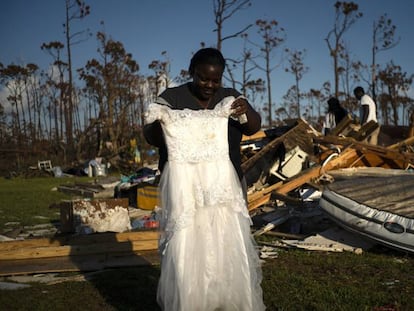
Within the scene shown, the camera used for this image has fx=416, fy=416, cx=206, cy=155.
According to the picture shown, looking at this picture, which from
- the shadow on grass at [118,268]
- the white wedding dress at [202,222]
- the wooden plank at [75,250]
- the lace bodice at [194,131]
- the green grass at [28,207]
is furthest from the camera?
the green grass at [28,207]

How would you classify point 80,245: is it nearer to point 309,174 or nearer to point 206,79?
point 206,79

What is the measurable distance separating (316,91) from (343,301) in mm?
41318

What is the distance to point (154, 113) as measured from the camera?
2.69 meters

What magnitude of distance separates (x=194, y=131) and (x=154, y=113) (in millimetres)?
292

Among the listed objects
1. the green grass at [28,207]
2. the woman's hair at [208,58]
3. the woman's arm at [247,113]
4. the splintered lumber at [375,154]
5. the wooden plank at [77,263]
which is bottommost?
the green grass at [28,207]

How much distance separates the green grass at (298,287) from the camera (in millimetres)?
3611

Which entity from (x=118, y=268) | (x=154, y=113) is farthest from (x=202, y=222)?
(x=118, y=268)

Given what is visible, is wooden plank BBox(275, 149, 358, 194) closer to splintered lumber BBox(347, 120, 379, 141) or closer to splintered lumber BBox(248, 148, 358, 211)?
splintered lumber BBox(248, 148, 358, 211)

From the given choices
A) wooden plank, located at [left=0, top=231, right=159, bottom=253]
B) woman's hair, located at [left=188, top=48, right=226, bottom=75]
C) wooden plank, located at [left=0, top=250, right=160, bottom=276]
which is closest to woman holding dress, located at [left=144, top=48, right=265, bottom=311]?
woman's hair, located at [left=188, top=48, right=226, bottom=75]

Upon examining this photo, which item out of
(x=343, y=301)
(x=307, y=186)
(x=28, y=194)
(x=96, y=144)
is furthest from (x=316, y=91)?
(x=343, y=301)

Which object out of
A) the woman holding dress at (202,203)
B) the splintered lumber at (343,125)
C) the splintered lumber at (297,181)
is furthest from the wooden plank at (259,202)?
the woman holding dress at (202,203)

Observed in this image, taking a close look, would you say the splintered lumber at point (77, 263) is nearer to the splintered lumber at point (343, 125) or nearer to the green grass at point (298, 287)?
the green grass at point (298, 287)

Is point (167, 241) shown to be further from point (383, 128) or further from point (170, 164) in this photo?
point (383, 128)

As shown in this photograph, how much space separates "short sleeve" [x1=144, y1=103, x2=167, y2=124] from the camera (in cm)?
269
